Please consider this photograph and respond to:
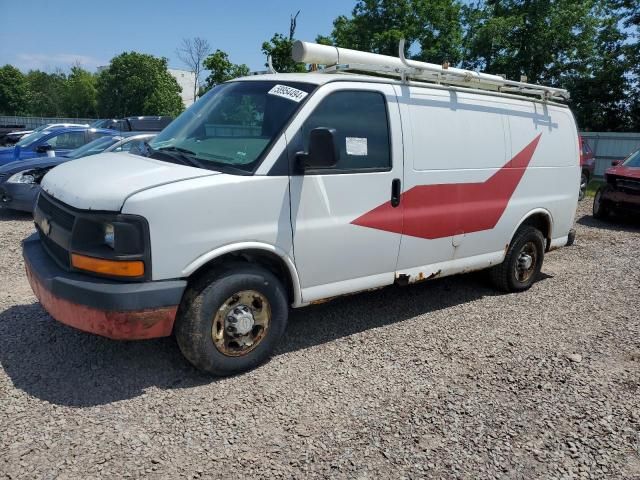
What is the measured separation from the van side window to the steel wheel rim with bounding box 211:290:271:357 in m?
1.12

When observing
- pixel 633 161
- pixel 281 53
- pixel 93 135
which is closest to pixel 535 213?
pixel 633 161

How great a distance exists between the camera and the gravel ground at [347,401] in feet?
9.20

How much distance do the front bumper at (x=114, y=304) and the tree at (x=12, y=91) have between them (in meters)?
69.0

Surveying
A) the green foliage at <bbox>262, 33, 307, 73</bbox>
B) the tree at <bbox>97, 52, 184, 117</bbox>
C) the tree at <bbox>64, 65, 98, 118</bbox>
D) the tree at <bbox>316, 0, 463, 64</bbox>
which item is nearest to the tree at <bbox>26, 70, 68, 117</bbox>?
the tree at <bbox>64, 65, 98, 118</bbox>

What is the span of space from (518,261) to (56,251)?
4667 mm

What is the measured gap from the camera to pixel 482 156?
491 cm

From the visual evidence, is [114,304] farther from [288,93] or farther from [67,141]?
[67,141]

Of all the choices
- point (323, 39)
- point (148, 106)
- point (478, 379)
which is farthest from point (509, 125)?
point (148, 106)

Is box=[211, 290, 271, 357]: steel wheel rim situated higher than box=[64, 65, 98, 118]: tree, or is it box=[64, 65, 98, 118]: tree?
box=[64, 65, 98, 118]: tree

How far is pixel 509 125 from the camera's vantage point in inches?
204

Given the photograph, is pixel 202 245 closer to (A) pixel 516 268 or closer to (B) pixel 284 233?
(B) pixel 284 233

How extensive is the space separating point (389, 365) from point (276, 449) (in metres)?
1.33

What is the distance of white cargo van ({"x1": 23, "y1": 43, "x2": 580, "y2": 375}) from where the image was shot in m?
3.16

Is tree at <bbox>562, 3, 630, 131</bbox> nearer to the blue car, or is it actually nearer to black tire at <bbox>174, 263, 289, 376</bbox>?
the blue car
